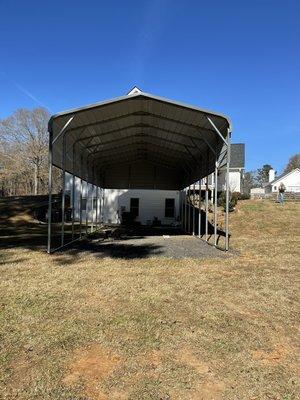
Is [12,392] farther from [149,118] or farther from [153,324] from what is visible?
[149,118]

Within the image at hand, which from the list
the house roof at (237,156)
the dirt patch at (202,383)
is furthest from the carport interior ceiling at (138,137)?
the house roof at (237,156)

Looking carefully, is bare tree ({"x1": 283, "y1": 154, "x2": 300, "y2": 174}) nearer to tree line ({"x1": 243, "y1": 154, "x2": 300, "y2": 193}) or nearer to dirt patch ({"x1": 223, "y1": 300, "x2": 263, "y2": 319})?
tree line ({"x1": 243, "y1": 154, "x2": 300, "y2": 193})

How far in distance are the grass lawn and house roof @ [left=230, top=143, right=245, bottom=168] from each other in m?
35.1

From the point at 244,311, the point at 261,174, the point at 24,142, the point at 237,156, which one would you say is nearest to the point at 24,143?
the point at 24,142

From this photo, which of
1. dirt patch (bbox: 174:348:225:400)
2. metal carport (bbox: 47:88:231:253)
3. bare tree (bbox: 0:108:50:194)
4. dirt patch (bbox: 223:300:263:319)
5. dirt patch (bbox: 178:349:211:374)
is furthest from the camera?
bare tree (bbox: 0:108:50:194)

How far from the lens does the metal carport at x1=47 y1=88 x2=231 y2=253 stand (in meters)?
11.0

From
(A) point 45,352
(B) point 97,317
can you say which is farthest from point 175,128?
(A) point 45,352

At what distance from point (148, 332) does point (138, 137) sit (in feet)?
44.4

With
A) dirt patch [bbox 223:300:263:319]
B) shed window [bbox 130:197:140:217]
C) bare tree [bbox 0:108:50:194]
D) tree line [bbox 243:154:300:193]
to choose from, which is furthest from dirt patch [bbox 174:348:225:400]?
tree line [bbox 243:154:300:193]

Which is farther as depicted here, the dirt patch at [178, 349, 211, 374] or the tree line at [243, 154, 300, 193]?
the tree line at [243, 154, 300, 193]

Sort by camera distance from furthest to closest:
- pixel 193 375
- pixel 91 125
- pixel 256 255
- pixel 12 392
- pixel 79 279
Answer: pixel 91 125 < pixel 256 255 < pixel 79 279 < pixel 193 375 < pixel 12 392

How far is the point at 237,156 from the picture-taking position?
43781 mm

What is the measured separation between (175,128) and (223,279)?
7825 millimetres

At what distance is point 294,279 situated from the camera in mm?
7699
